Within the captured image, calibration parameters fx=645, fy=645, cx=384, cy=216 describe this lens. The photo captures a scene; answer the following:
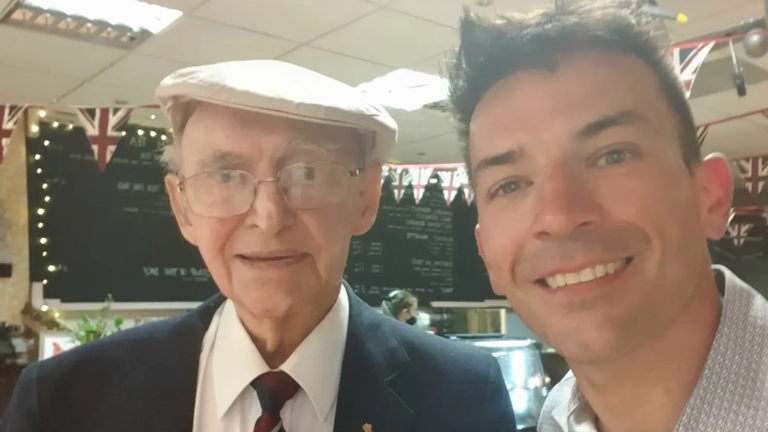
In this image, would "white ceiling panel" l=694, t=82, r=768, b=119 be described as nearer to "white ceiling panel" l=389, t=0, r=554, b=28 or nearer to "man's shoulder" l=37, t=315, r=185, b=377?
"white ceiling panel" l=389, t=0, r=554, b=28

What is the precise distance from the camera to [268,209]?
1176 mm

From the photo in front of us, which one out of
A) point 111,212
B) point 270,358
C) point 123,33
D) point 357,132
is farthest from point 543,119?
point 111,212

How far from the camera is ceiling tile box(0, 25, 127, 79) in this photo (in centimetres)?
319

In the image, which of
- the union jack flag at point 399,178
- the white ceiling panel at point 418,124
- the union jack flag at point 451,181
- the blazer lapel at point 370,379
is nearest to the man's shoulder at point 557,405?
the blazer lapel at point 370,379

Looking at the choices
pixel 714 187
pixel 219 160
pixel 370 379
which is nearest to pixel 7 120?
pixel 219 160

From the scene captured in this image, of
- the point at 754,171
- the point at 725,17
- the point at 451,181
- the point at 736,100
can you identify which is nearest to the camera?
the point at 725,17

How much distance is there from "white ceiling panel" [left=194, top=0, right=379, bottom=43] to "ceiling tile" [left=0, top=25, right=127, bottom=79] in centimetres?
75

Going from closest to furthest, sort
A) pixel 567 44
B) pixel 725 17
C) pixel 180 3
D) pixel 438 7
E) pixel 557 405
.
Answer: pixel 567 44, pixel 557 405, pixel 180 3, pixel 438 7, pixel 725 17

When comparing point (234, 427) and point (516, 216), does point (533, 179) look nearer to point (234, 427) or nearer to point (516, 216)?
point (516, 216)

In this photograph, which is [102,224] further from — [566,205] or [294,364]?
[566,205]

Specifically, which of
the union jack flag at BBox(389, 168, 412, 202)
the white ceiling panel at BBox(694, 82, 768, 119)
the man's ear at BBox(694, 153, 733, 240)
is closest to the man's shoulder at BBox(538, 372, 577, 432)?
the man's ear at BBox(694, 153, 733, 240)

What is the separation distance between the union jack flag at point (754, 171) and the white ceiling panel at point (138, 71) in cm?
414

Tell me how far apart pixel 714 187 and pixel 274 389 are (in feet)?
2.81

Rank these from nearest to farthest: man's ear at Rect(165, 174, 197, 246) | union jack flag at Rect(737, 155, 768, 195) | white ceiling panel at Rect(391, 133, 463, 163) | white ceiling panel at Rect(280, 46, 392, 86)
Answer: man's ear at Rect(165, 174, 197, 246) < white ceiling panel at Rect(280, 46, 392, 86) < union jack flag at Rect(737, 155, 768, 195) < white ceiling panel at Rect(391, 133, 463, 163)
